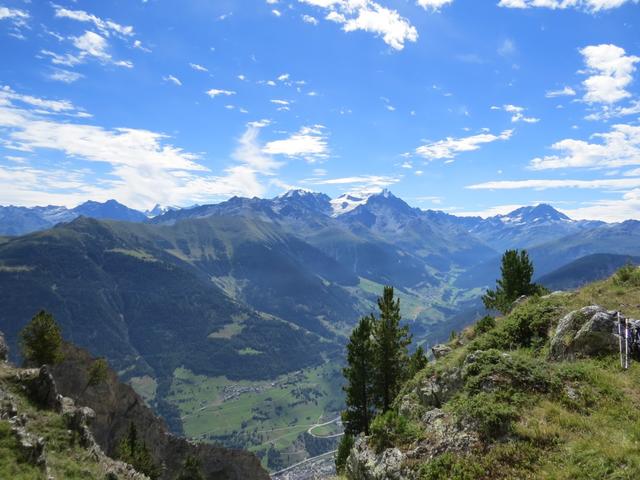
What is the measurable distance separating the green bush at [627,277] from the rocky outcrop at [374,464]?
25.0 m

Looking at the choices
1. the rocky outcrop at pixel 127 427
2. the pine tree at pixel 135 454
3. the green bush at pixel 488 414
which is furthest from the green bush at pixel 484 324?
the rocky outcrop at pixel 127 427

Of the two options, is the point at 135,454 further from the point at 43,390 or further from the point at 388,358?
the point at 388,358

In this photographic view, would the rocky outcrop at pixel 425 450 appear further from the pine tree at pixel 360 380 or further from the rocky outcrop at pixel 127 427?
the rocky outcrop at pixel 127 427

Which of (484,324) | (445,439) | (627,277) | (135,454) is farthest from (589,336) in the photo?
(135,454)

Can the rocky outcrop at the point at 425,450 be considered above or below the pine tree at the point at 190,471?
above

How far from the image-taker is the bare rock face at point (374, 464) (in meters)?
19.8

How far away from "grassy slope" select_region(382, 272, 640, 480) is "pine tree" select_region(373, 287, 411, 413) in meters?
25.4

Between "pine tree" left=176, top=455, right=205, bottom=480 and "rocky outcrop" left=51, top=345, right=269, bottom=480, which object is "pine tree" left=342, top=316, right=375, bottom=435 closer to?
"pine tree" left=176, top=455, right=205, bottom=480

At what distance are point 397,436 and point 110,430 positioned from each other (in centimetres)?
7820

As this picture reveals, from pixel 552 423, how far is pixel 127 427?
8642 centimetres

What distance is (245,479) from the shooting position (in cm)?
9406

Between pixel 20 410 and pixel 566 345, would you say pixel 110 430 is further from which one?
pixel 566 345

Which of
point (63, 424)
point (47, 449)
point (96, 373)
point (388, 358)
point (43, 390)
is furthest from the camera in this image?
point (96, 373)

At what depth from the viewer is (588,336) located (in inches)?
928
